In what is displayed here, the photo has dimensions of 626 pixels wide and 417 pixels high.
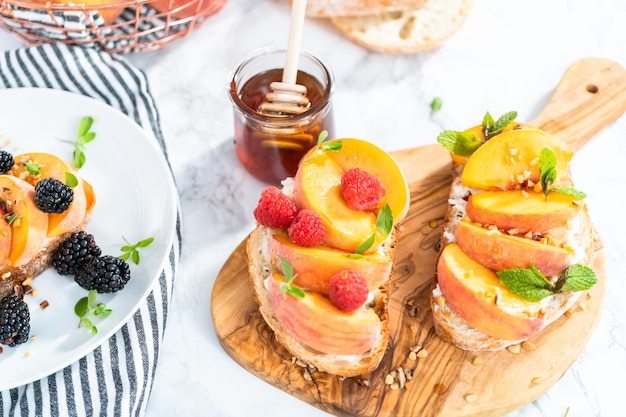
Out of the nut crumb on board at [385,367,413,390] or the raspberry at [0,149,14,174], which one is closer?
the nut crumb on board at [385,367,413,390]

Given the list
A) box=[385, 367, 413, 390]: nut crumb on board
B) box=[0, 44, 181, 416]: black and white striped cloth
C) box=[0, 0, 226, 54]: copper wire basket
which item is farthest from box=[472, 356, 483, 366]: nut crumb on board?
box=[0, 0, 226, 54]: copper wire basket

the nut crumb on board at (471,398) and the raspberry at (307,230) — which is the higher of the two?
the raspberry at (307,230)

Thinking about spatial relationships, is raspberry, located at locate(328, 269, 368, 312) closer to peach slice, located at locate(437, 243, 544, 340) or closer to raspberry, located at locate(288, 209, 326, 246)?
raspberry, located at locate(288, 209, 326, 246)

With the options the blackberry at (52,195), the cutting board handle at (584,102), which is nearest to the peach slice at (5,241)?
the blackberry at (52,195)

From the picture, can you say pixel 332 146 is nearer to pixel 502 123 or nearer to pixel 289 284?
pixel 289 284

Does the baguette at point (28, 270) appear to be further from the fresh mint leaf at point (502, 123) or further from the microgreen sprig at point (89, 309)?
the fresh mint leaf at point (502, 123)

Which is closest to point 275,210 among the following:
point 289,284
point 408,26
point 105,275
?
point 289,284

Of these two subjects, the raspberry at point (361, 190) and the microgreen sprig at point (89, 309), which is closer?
the raspberry at point (361, 190)
